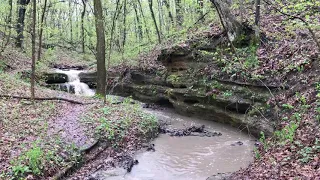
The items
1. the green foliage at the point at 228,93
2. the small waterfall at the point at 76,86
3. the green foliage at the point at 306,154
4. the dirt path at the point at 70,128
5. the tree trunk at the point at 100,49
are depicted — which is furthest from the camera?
the small waterfall at the point at 76,86

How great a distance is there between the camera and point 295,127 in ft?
23.7

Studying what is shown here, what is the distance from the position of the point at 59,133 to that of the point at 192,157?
4.35 meters

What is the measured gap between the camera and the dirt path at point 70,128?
8664 millimetres

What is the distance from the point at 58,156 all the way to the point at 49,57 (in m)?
23.1

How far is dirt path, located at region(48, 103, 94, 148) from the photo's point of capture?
28.4 ft

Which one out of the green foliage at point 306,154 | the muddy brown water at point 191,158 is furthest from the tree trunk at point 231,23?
the green foliage at point 306,154

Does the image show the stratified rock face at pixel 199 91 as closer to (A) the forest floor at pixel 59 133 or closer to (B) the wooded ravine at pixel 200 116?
(B) the wooded ravine at pixel 200 116

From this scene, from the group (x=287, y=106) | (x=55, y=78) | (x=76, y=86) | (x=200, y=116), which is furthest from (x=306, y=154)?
(x=55, y=78)

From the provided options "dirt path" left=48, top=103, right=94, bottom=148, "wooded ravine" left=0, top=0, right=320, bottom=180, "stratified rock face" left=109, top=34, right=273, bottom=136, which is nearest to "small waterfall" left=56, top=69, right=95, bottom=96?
"stratified rock face" left=109, top=34, right=273, bottom=136

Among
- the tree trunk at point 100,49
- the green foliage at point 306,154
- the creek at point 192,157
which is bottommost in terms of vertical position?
the creek at point 192,157

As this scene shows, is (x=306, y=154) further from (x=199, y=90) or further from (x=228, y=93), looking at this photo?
(x=199, y=90)

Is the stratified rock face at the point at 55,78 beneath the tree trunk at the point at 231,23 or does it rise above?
beneath

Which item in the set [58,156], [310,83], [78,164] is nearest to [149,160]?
[78,164]

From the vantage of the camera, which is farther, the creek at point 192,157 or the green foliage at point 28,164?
the creek at point 192,157
